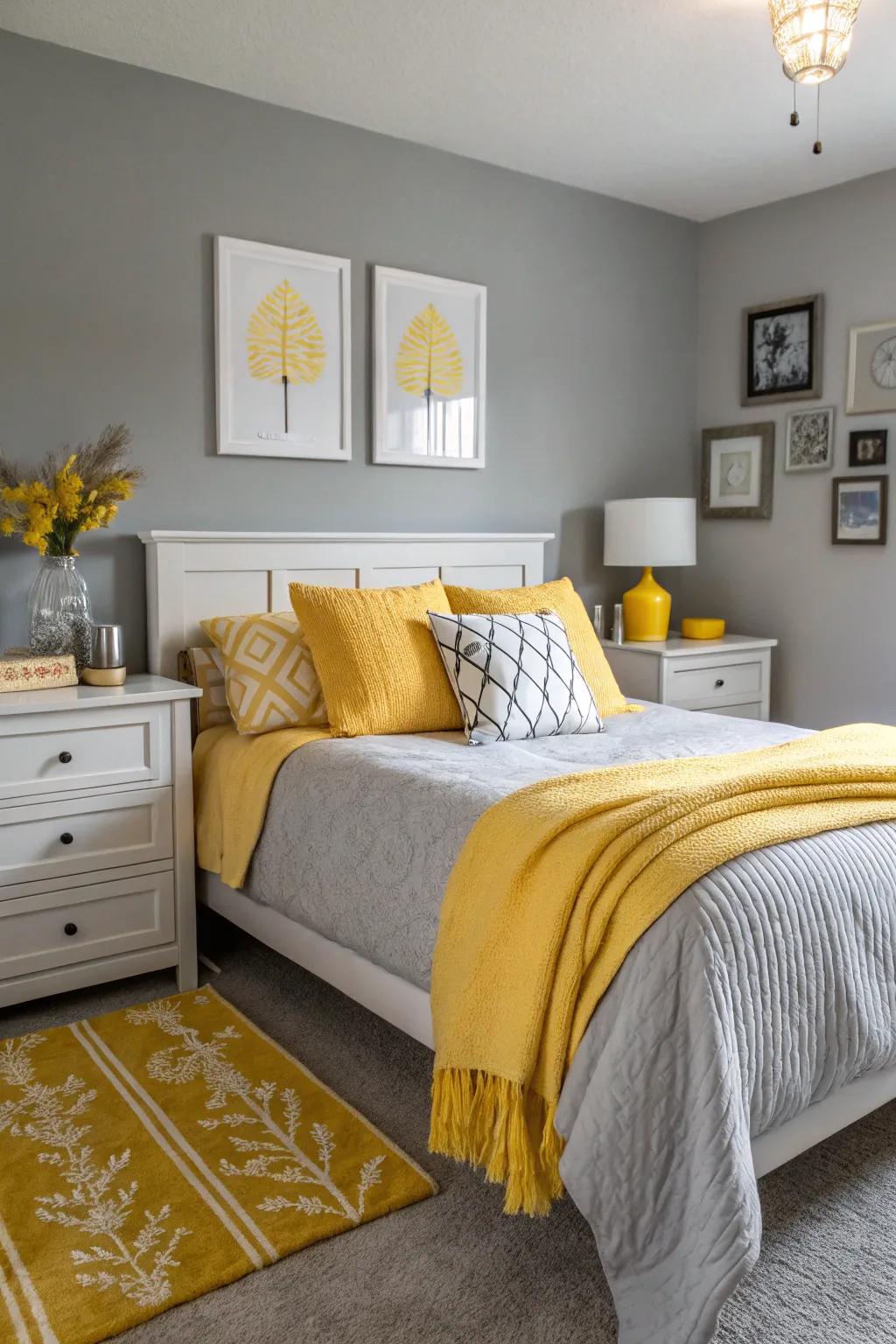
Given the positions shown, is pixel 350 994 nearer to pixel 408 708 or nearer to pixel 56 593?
pixel 408 708

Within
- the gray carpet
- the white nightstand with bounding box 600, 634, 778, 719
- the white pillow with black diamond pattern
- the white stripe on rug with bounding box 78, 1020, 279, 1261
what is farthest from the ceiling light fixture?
the white stripe on rug with bounding box 78, 1020, 279, 1261

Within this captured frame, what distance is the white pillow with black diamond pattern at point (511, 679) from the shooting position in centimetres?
271

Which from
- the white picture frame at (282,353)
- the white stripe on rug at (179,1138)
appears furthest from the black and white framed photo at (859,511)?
the white stripe on rug at (179,1138)

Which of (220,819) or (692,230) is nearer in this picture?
(220,819)

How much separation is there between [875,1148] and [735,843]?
2.70 feet

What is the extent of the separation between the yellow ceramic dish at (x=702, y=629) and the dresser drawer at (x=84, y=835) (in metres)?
2.29

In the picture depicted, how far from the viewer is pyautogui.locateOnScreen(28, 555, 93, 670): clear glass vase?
2.72 meters

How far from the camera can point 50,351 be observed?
287cm

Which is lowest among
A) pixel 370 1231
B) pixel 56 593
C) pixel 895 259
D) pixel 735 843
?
pixel 370 1231

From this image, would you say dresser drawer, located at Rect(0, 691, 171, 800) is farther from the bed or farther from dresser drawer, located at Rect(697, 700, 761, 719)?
dresser drawer, located at Rect(697, 700, 761, 719)

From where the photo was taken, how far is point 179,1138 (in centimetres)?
203

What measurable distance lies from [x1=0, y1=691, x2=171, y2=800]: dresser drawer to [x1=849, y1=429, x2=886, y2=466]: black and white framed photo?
2.70m

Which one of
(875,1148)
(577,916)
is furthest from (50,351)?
(875,1148)

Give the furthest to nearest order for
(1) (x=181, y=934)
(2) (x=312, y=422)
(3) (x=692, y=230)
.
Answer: (3) (x=692, y=230), (2) (x=312, y=422), (1) (x=181, y=934)
